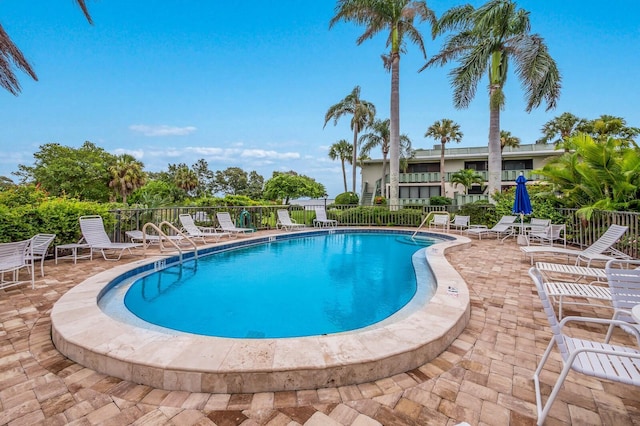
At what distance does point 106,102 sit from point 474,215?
24400mm

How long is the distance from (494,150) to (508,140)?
15.9 m

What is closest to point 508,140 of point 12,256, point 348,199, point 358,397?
point 348,199

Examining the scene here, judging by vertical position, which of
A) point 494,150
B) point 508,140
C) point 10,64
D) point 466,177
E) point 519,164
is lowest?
point 466,177

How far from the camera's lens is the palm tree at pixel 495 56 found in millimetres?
11219

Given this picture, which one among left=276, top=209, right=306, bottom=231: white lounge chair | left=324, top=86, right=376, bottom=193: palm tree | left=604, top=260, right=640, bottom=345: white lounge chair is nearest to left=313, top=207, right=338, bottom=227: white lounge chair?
left=276, top=209, right=306, bottom=231: white lounge chair

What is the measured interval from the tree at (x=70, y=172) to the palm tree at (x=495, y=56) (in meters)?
27.4

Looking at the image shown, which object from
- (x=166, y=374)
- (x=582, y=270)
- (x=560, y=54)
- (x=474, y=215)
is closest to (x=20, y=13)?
(x=166, y=374)

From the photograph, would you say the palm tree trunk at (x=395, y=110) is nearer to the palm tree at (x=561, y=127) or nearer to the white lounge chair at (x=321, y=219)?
the white lounge chair at (x=321, y=219)

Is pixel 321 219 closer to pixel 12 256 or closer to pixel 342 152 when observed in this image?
pixel 12 256

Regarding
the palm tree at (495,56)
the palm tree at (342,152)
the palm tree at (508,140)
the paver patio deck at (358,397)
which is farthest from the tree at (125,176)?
the palm tree at (508,140)

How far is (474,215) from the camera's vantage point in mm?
12969

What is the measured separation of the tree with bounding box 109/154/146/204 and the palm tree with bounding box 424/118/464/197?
88.3 ft

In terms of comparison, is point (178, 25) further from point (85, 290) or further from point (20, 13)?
point (85, 290)

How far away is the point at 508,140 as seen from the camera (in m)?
25.5
